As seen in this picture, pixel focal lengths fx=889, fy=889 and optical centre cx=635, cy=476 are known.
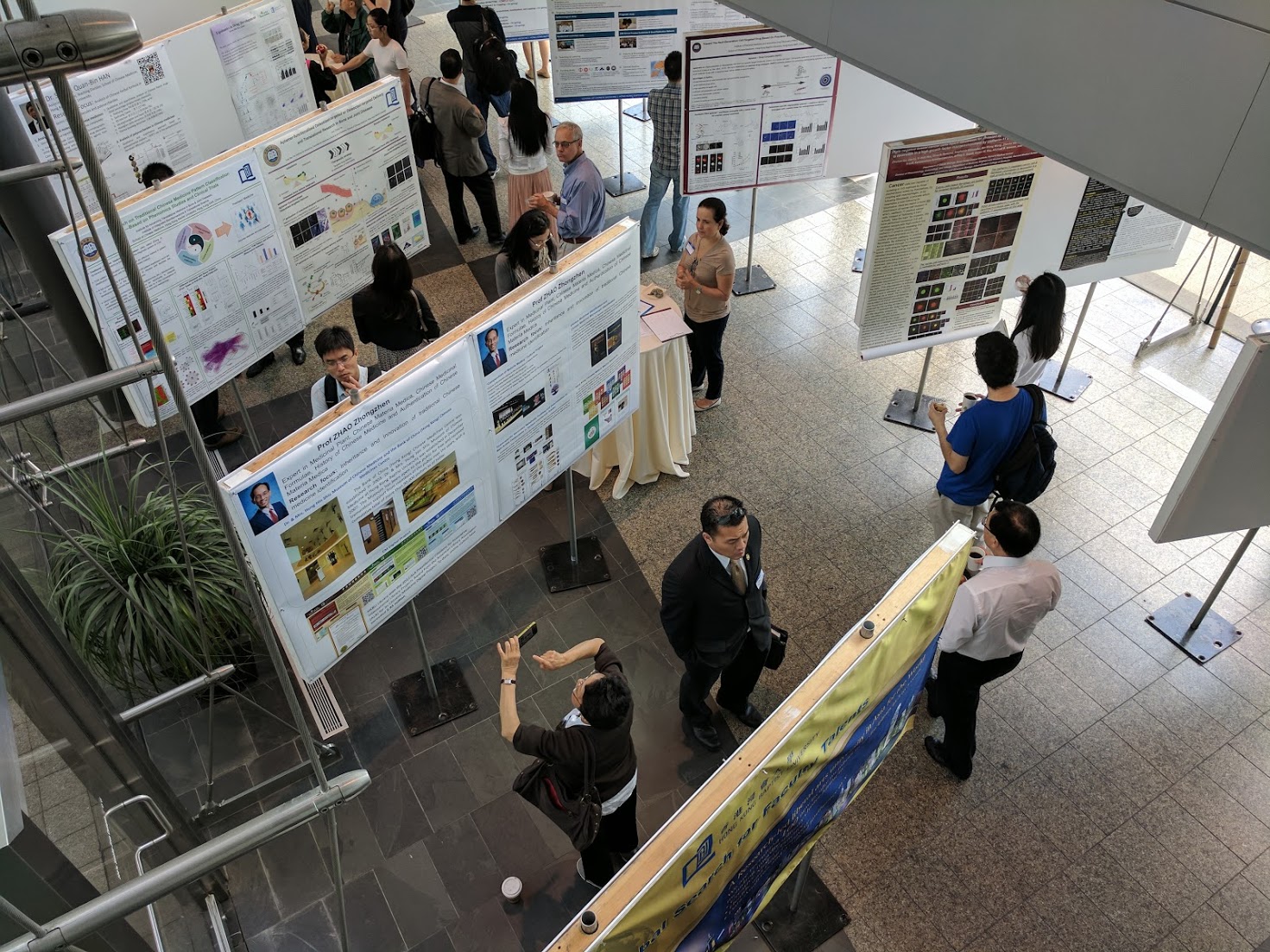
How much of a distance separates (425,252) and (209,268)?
3.19 metres

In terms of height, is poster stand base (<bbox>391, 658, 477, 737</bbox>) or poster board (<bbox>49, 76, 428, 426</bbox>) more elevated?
poster board (<bbox>49, 76, 428, 426</bbox>)

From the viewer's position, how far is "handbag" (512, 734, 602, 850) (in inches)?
120

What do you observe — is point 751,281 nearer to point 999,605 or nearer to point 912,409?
point 912,409

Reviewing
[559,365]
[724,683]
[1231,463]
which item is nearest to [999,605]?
[1231,463]

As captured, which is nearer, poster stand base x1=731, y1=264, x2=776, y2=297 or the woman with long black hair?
the woman with long black hair

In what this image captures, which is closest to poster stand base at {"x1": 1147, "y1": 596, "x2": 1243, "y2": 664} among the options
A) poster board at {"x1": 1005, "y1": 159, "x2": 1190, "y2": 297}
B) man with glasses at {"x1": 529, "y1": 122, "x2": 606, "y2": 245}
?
poster board at {"x1": 1005, "y1": 159, "x2": 1190, "y2": 297}

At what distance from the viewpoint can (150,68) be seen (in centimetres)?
526

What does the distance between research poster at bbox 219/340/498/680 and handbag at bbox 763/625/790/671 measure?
1407 mm

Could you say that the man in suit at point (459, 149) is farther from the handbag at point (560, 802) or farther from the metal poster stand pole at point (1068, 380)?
the handbag at point (560, 802)

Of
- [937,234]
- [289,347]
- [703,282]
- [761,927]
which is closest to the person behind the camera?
[761,927]

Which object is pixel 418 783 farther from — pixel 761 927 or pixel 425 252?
pixel 425 252

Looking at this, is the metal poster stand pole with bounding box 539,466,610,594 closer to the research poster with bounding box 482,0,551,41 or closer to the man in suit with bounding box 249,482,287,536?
the man in suit with bounding box 249,482,287,536

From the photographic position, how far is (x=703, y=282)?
5180mm

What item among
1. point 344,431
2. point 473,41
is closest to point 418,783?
point 344,431
